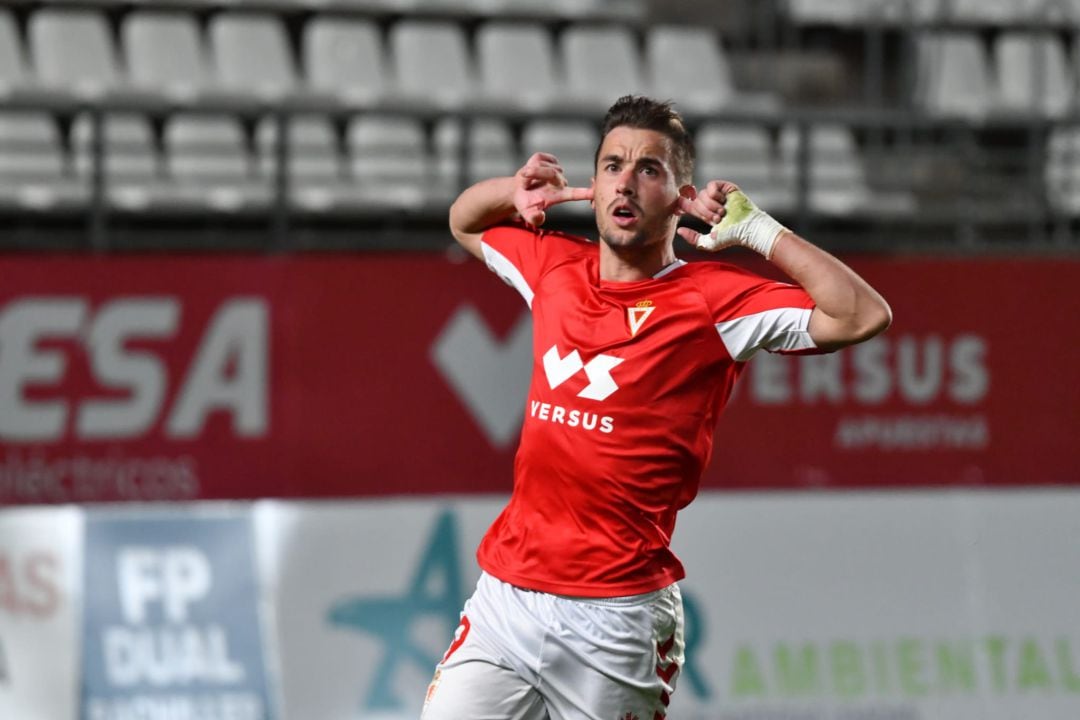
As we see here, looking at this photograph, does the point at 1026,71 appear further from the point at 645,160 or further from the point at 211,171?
the point at 645,160

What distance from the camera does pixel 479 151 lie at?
9.57 m

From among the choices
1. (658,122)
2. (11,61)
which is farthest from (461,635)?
(11,61)

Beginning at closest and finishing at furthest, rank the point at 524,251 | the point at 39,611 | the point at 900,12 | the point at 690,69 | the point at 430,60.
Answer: the point at 524,251 → the point at 39,611 → the point at 430,60 → the point at 690,69 → the point at 900,12

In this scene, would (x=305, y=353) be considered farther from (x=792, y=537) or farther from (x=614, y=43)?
(x=614, y=43)

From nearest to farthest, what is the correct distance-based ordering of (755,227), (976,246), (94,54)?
(755,227) < (976,246) < (94,54)

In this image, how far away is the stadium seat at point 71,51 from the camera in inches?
390

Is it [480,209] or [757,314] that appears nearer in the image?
[757,314]

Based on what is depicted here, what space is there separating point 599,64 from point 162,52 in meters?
2.92

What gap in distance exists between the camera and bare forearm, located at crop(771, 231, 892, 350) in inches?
140

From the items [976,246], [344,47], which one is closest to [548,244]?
[976,246]

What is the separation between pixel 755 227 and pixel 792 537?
335 centimetres

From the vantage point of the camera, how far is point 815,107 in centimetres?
1152

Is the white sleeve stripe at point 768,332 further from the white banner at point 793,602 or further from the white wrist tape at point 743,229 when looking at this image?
the white banner at point 793,602

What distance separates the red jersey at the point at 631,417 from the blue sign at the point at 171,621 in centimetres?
292
